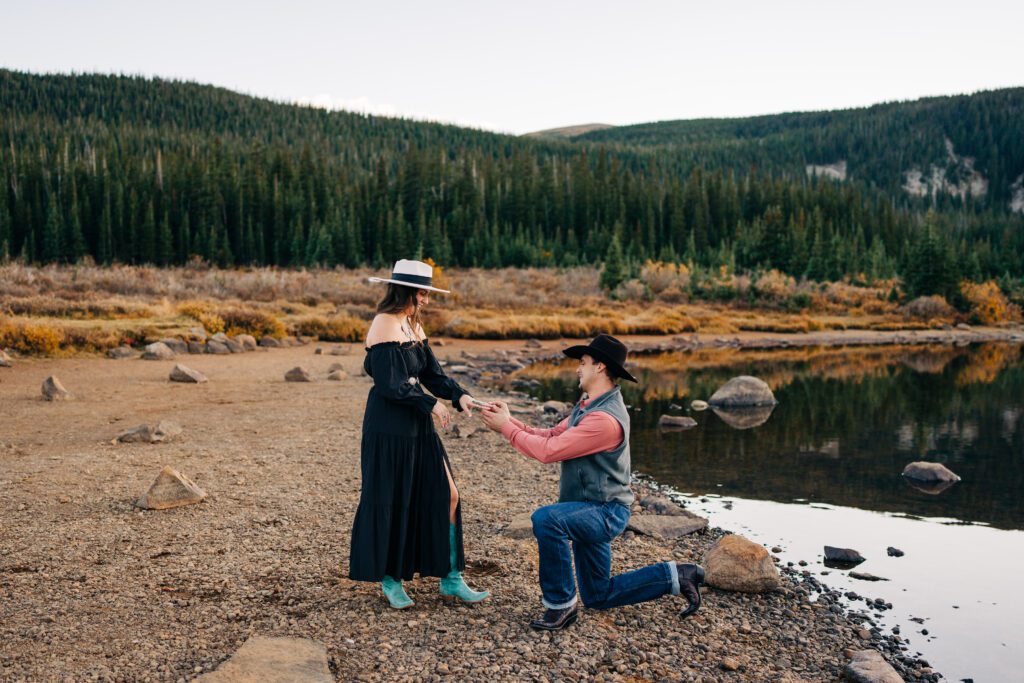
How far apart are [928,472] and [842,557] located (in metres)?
5.13

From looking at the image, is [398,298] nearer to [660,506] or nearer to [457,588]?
[457,588]

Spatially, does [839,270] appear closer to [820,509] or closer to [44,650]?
[820,509]

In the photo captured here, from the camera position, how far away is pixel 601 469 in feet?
18.2

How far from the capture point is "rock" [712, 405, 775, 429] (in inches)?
711

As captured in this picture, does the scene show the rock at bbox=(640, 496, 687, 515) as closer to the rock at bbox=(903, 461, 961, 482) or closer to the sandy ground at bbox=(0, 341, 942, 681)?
the sandy ground at bbox=(0, 341, 942, 681)

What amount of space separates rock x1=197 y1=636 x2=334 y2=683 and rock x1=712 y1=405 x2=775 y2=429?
45.6 ft

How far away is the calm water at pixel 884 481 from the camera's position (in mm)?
7652

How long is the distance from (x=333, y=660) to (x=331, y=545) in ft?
8.03

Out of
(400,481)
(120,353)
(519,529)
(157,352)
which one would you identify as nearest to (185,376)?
(157,352)

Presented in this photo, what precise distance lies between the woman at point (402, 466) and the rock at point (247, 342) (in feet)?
78.5

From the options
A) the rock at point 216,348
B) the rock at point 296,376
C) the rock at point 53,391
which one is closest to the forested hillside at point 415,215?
the rock at point 216,348

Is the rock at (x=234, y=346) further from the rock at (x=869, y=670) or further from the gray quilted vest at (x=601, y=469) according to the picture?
the rock at (x=869, y=670)

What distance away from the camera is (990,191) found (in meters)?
191

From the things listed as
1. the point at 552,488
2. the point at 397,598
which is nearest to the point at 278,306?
the point at 552,488
